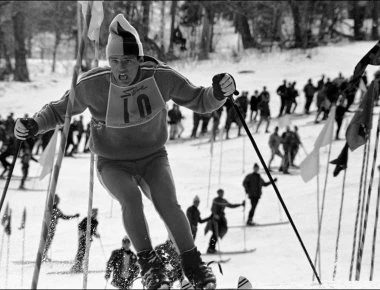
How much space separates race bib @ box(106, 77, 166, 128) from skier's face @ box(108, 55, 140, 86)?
0.15ft

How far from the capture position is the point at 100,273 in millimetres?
11391

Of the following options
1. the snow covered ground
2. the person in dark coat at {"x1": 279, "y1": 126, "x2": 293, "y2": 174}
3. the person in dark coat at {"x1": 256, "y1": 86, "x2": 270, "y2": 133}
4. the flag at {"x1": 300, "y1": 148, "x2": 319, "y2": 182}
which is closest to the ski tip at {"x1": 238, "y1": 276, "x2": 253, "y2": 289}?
the snow covered ground

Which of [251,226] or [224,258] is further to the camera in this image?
[251,226]

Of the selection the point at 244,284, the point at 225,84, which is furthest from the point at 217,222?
the point at 225,84

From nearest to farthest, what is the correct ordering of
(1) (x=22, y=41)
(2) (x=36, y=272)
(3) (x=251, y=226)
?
(2) (x=36, y=272)
(3) (x=251, y=226)
(1) (x=22, y=41)

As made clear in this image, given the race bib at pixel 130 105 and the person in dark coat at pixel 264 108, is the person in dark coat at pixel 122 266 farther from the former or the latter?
the person in dark coat at pixel 264 108

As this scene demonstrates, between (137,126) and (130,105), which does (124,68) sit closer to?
(130,105)

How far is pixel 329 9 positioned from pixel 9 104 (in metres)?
20.4

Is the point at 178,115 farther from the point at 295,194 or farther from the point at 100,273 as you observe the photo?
the point at 100,273

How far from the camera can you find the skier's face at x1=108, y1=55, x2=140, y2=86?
4.66 meters

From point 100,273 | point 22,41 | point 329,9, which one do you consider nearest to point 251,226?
point 100,273

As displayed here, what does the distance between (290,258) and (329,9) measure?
34052 millimetres

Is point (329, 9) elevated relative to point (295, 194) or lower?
elevated

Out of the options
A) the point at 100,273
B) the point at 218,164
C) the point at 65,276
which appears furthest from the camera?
the point at 218,164
